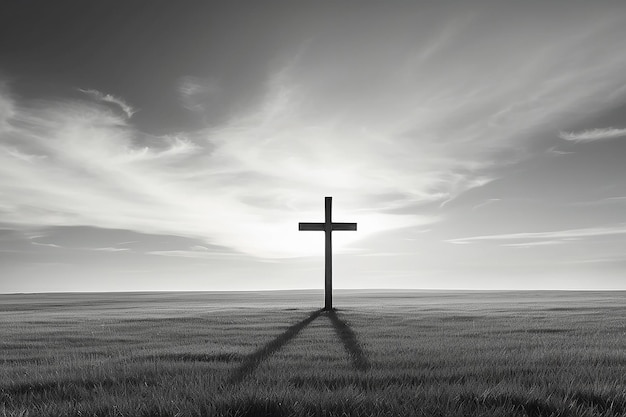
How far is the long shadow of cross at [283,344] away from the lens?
8.11m

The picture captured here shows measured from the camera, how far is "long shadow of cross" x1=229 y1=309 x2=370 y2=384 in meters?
8.11

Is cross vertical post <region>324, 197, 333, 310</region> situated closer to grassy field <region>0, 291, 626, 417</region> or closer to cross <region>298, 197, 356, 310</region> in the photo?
cross <region>298, 197, 356, 310</region>

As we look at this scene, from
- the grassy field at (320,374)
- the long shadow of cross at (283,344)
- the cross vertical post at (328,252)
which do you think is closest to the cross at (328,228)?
the cross vertical post at (328,252)

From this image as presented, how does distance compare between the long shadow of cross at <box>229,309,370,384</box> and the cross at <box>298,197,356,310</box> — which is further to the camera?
the cross at <box>298,197,356,310</box>

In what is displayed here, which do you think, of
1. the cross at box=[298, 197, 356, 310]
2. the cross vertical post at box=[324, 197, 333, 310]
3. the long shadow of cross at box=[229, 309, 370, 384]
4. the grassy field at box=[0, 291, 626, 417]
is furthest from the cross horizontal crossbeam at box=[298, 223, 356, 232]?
the grassy field at box=[0, 291, 626, 417]

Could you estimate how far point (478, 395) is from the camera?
6.13 metres

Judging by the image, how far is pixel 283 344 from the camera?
11.9 m

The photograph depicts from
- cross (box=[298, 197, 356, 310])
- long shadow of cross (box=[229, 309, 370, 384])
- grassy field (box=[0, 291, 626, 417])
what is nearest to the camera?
grassy field (box=[0, 291, 626, 417])

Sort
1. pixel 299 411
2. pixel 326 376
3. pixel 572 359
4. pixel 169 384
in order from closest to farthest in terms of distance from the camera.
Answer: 1. pixel 299 411
2. pixel 169 384
3. pixel 326 376
4. pixel 572 359

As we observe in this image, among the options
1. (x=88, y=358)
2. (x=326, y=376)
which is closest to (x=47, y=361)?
(x=88, y=358)

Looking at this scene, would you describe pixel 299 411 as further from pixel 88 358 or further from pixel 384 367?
pixel 88 358

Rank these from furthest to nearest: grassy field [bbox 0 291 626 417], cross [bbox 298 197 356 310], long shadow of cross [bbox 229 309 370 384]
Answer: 1. cross [bbox 298 197 356 310]
2. long shadow of cross [bbox 229 309 370 384]
3. grassy field [bbox 0 291 626 417]

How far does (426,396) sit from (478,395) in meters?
0.67

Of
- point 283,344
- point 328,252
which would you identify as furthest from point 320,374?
point 328,252
